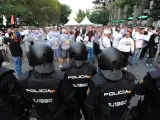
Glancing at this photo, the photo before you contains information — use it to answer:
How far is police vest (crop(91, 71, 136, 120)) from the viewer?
2477mm

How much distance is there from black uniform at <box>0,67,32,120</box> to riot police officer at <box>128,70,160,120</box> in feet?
5.38

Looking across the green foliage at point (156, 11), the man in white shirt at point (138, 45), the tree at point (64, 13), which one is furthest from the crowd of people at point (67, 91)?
the tree at point (64, 13)

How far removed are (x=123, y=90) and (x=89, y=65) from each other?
1.03 m

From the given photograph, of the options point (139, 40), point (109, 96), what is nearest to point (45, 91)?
point (109, 96)

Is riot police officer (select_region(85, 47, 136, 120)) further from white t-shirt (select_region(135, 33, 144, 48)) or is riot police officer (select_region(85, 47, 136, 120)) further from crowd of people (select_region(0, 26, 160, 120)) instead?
white t-shirt (select_region(135, 33, 144, 48))

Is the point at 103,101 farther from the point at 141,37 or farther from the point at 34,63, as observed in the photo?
the point at 141,37

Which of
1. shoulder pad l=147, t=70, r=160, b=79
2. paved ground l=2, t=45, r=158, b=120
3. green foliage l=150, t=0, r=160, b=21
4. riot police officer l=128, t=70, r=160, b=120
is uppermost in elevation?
green foliage l=150, t=0, r=160, b=21

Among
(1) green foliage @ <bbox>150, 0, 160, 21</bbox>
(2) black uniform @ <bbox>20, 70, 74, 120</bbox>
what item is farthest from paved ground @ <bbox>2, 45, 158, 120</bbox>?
(1) green foliage @ <bbox>150, 0, 160, 21</bbox>

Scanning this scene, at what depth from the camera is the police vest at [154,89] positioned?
2508 mm

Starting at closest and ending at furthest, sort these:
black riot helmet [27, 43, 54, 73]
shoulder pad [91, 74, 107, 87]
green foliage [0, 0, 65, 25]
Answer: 1. shoulder pad [91, 74, 107, 87]
2. black riot helmet [27, 43, 54, 73]
3. green foliage [0, 0, 65, 25]

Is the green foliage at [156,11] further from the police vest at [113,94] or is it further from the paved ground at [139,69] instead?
the police vest at [113,94]

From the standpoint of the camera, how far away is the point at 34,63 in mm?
2768

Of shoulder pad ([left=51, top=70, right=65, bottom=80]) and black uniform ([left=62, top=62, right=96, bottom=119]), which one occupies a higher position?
shoulder pad ([left=51, top=70, right=65, bottom=80])

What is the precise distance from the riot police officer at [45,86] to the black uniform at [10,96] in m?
0.13
